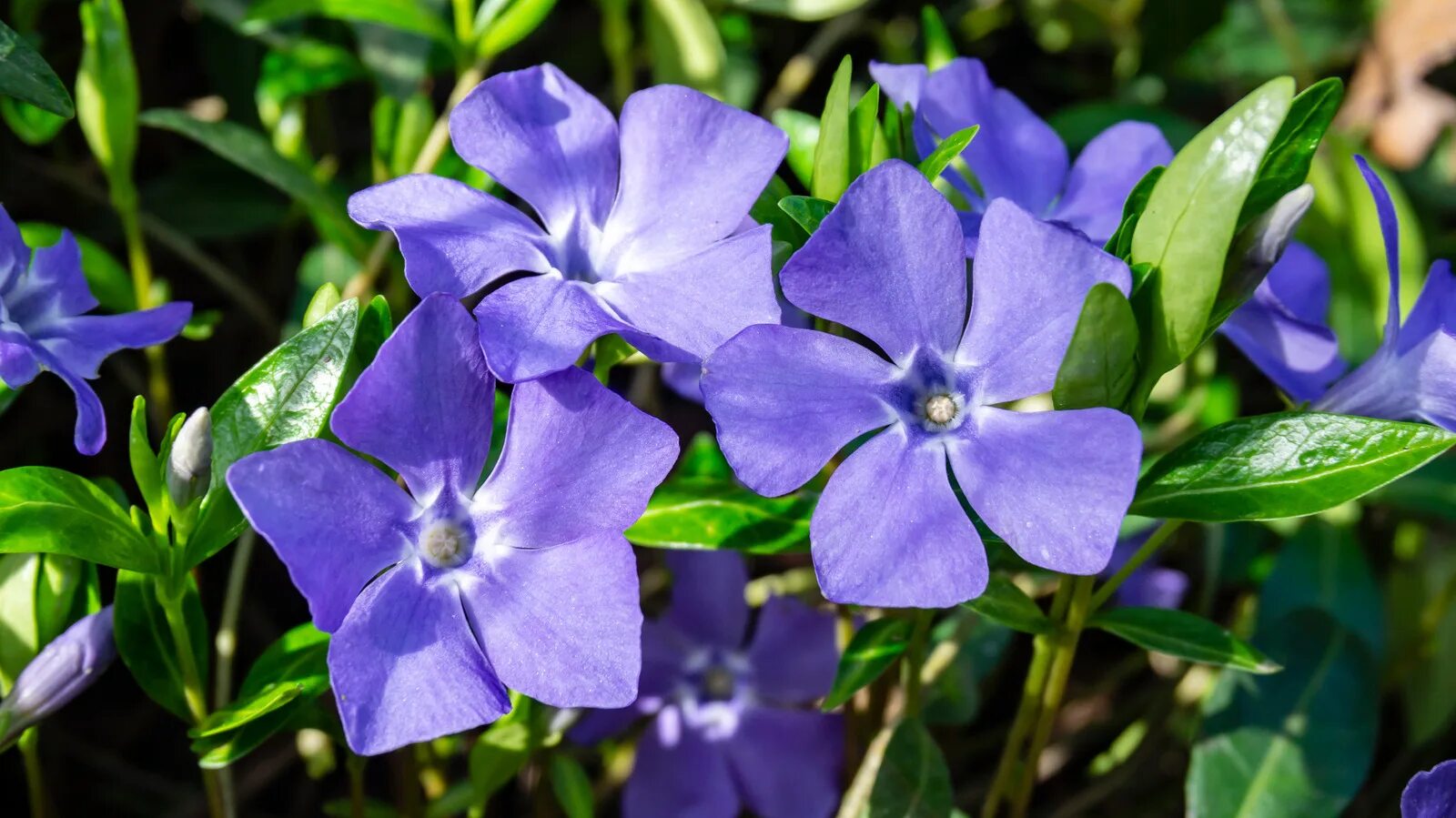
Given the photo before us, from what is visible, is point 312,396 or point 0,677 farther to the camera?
point 0,677

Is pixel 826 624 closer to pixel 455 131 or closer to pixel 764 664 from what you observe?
pixel 764 664

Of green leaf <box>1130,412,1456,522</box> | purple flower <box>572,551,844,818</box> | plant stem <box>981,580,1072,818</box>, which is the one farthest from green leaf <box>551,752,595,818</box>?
green leaf <box>1130,412,1456,522</box>

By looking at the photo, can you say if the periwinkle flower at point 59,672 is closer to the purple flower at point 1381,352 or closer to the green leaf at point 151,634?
the green leaf at point 151,634

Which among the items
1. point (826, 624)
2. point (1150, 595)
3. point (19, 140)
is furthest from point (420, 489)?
point (19, 140)

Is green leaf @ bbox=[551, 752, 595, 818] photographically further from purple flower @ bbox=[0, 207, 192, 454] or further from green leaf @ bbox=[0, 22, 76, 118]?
green leaf @ bbox=[0, 22, 76, 118]

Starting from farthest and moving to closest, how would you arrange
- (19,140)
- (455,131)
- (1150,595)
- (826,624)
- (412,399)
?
(19,140)
(1150,595)
(826,624)
(455,131)
(412,399)

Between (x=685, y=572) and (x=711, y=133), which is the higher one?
(x=711, y=133)

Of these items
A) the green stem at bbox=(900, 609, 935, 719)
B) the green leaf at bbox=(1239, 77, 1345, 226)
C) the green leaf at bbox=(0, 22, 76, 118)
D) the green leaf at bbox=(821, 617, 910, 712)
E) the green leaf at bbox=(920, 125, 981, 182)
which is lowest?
the green stem at bbox=(900, 609, 935, 719)
